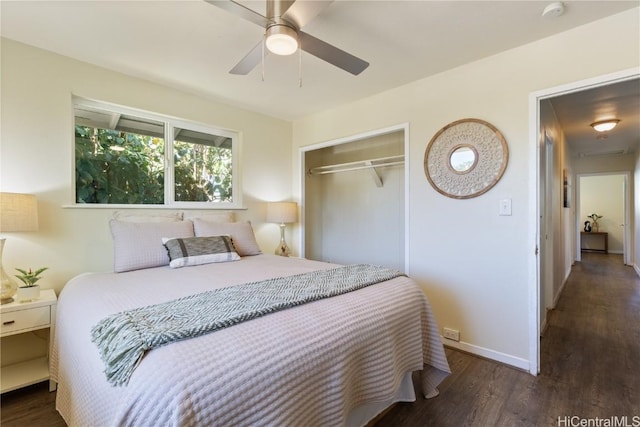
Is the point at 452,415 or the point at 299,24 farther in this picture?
the point at 452,415

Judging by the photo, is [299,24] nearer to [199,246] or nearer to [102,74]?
[199,246]

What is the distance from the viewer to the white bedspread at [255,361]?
865 mm

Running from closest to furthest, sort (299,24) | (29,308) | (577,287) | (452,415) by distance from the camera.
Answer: (299,24) < (452,415) < (29,308) < (577,287)

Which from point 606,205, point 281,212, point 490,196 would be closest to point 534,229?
point 490,196

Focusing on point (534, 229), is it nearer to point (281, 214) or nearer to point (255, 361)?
point (255, 361)

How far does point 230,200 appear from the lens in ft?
11.7

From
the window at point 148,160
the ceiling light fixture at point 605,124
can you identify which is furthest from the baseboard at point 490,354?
the ceiling light fixture at point 605,124

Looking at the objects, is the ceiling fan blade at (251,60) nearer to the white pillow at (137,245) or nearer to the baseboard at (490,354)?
the white pillow at (137,245)

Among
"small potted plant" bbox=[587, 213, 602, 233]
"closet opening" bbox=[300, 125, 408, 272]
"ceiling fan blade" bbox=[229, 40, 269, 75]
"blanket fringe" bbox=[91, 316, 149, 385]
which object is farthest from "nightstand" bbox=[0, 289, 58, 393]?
"small potted plant" bbox=[587, 213, 602, 233]

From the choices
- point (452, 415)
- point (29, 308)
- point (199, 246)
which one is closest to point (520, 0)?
point (452, 415)

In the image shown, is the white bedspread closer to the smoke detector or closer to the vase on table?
the vase on table

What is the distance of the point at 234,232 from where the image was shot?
2.89 m

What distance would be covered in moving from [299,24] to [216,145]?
2.19 m

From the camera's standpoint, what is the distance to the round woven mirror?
2.37 meters
